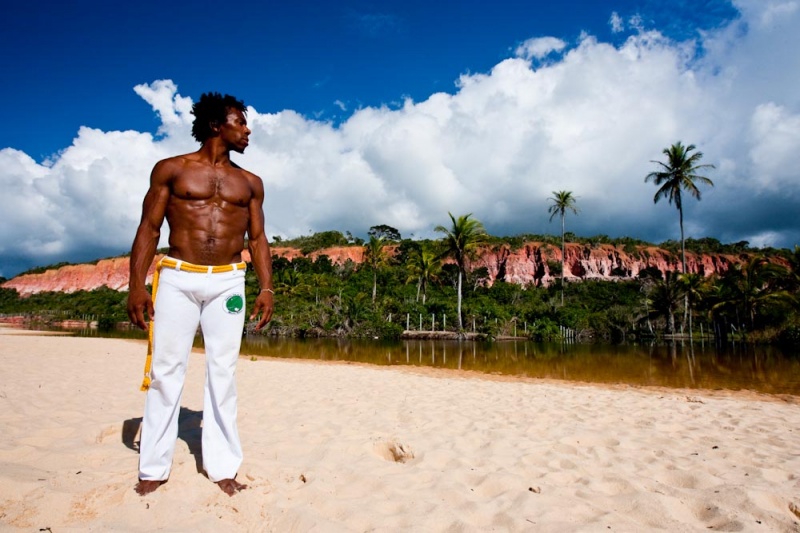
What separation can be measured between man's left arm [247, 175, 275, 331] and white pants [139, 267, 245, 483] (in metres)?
0.24

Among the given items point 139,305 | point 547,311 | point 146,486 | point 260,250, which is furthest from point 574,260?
point 146,486

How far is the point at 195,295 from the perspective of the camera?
241 centimetres

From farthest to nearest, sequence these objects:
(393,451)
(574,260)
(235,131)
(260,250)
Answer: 1. (574,260)
2. (393,451)
3. (260,250)
4. (235,131)

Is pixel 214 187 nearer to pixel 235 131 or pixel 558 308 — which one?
pixel 235 131

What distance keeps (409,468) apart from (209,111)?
8.89ft

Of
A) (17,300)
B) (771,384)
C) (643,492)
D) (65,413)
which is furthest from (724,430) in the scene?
(17,300)

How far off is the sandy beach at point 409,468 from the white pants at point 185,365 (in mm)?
155

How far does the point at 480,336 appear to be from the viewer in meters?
30.5

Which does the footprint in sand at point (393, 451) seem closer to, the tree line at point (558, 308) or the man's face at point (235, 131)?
the man's face at point (235, 131)

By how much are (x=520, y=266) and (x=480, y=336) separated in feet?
128

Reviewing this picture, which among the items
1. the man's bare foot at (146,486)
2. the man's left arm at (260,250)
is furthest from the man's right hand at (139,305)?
the man's bare foot at (146,486)

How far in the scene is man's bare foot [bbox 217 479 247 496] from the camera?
2.23 m

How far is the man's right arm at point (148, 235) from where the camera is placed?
7.79ft

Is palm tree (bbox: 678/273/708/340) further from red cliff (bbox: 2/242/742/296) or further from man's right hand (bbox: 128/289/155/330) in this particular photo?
man's right hand (bbox: 128/289/155/330)
